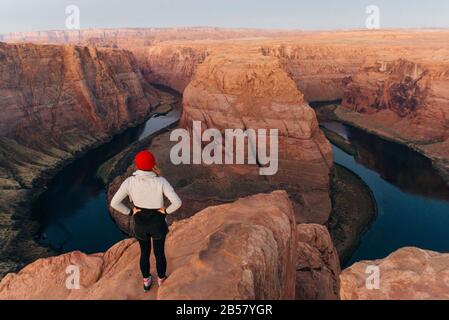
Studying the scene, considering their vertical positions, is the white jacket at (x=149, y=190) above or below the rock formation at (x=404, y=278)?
above

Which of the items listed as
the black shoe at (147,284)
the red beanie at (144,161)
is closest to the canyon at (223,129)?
the black shoe at (147,284)

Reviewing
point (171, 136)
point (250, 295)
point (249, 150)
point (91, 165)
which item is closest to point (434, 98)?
point (249, 150)

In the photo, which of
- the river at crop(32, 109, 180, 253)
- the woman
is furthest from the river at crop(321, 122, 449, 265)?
the woman

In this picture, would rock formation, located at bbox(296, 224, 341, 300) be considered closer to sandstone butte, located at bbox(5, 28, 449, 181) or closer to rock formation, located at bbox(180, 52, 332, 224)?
rock formation, located at bbox(180, 52, 332, 224)

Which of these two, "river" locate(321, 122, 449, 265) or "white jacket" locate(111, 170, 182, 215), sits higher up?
"white jacket" locate(111, 170, 182, 215)

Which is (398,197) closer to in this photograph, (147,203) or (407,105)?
(407,105)

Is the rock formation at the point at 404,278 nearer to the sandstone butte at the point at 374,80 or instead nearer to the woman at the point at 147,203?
the woman at the point at 147,203

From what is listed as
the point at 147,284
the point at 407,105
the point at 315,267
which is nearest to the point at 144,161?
the point at 147,284
